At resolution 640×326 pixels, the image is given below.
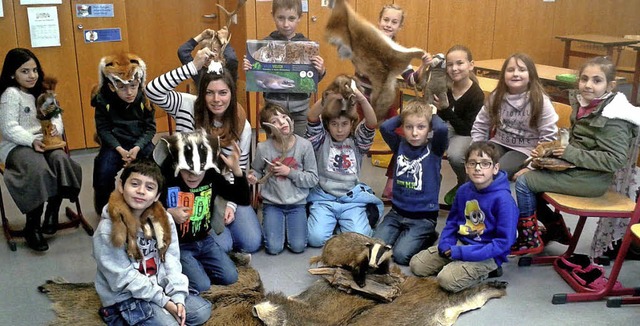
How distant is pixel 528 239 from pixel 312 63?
58.7 inches

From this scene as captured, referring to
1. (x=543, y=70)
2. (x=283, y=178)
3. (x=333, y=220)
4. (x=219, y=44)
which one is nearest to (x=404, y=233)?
(x=333, y=220)

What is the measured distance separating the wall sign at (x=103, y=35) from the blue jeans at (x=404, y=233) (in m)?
2.79

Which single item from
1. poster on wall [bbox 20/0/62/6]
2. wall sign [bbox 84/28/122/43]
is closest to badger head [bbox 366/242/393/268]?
wall sign [bbox 84/28/122/43]

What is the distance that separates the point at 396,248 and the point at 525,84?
1.13 meters

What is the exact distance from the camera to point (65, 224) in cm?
349

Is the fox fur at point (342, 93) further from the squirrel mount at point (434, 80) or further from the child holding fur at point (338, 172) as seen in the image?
the squirrel mount at point (434, 80)

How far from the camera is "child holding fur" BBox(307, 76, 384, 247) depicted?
129 inches

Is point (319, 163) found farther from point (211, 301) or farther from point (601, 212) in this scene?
point (601, 212)

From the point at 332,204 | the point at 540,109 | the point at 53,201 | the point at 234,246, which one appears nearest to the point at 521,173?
the point at 540,109

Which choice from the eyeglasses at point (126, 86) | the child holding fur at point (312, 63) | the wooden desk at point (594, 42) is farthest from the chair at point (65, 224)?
the wooden desk at point (594, 42)

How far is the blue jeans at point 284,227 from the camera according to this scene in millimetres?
3215

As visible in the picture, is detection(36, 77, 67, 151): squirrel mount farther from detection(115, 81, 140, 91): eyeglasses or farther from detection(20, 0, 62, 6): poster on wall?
detection(20, 0, 62, 6): poster on wall

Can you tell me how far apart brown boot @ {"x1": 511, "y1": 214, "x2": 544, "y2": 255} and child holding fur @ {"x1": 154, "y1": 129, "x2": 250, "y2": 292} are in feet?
4.57

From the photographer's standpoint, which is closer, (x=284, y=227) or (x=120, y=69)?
(x=120, y=69)
